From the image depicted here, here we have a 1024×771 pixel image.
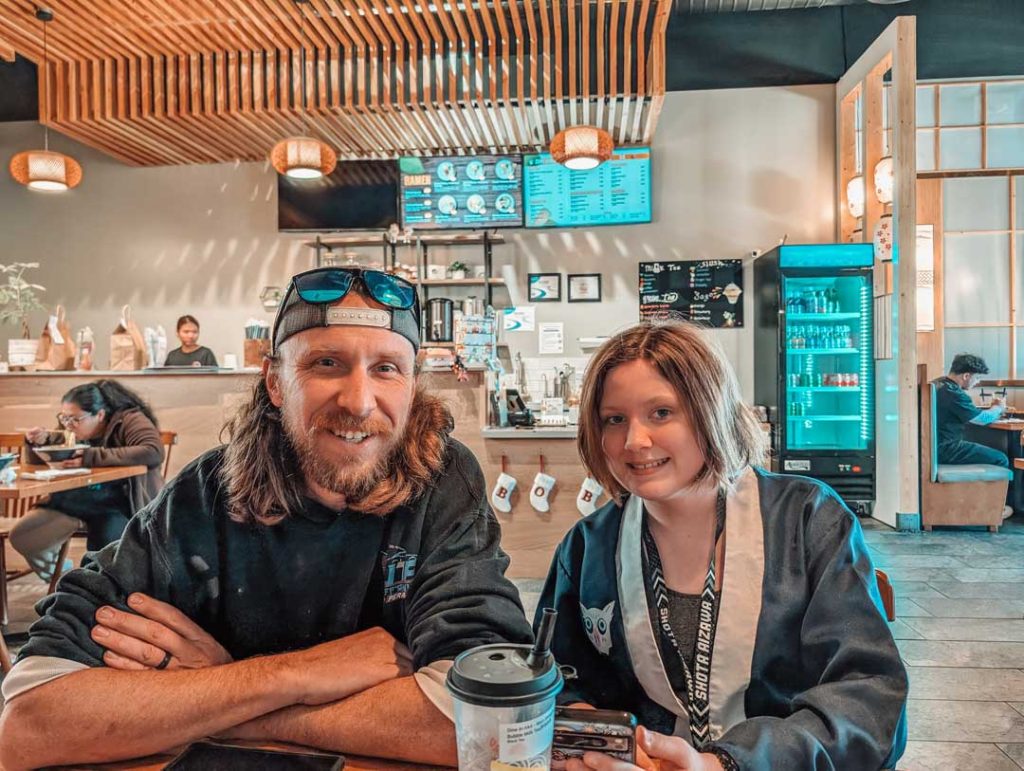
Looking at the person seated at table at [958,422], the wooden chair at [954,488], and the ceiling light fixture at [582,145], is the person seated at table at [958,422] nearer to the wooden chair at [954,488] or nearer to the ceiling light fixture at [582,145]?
the wooden chair at [954,488]

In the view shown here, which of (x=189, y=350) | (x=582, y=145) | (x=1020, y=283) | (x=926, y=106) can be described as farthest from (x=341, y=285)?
(x=1020, y=283)

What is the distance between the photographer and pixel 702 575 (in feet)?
4.33

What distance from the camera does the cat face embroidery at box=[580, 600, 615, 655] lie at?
1.33 m

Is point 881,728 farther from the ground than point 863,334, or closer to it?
closer to it

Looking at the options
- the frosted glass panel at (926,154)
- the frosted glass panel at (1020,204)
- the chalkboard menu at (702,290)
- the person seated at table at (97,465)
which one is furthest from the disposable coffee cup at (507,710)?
the frosted glass panel at (1020,204)

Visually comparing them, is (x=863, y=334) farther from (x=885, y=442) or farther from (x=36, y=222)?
(x=36, y=222)

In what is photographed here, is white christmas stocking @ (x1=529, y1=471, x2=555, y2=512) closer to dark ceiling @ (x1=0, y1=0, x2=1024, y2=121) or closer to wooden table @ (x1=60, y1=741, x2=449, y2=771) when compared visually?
wooden table @ (x1=60, y1=741, x2=449, y2=771)

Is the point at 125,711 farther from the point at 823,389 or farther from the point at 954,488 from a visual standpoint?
the point at 823,389

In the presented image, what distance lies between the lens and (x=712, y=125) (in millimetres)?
7043

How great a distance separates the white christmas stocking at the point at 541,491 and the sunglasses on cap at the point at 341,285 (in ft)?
9.41

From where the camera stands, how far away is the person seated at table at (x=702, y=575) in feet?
3.75

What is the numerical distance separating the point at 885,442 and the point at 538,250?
145 inches

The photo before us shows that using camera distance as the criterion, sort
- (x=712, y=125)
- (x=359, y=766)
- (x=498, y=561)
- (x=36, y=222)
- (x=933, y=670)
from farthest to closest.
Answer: (x=36, y=222), (x=712, y=125), (x=933, y=670), (x=498, y=561), (x=359, y=766)

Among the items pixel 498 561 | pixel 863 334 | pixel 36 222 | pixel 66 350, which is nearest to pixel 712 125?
pixel 863 334
